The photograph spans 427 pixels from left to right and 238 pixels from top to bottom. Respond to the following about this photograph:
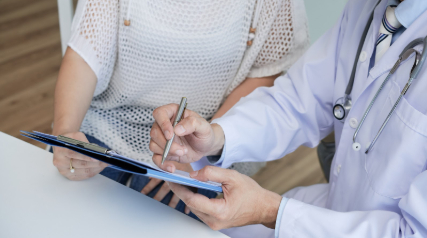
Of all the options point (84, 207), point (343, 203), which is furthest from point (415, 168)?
point (84, 207)

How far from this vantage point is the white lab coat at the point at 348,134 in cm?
77

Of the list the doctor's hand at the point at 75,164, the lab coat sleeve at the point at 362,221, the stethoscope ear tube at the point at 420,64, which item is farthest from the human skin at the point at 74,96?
the stethoscope ear tube at the point at 420,64

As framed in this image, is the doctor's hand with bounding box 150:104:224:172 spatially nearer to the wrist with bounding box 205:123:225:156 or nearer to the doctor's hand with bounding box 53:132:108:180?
the wrist with bounding box 205:123:225:156

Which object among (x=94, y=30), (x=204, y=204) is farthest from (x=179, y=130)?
(x=94, y=30)

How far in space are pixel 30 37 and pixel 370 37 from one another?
259 centimetres

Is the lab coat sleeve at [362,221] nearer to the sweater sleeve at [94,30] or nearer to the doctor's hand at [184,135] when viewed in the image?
the doctor's hand at [184,135]

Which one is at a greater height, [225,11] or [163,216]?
[225,11]

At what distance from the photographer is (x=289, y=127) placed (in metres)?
1.06

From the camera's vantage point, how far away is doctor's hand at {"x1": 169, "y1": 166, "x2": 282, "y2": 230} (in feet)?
2.45

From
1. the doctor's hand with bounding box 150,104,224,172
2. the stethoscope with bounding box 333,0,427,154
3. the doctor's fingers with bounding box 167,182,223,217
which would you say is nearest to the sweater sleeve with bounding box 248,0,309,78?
the stethoscope with bounding box 333,0,427,154

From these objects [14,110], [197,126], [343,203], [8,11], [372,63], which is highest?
[372,63]

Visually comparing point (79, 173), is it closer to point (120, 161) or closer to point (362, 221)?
point (120, 161)

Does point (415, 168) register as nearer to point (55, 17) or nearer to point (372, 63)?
point (372, 63)

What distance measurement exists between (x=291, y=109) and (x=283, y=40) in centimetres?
23
